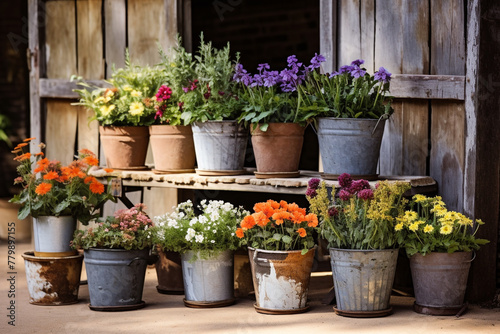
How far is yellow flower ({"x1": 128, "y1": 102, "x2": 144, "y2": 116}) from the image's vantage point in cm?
573

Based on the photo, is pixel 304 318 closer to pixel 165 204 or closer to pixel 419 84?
pixel 419 84

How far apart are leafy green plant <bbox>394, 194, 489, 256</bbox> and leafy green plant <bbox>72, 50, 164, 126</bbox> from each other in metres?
2.05

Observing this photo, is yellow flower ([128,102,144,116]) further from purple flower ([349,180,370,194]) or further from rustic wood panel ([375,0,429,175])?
purple flower ([349,180,370,194])

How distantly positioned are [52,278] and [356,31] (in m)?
2.59

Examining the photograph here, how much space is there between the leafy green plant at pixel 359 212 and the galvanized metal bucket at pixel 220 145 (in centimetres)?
81

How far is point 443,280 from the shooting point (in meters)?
4.72

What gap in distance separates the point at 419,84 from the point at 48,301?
2744 millimetres

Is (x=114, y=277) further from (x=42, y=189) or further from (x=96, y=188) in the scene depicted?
(x=42, y=189)

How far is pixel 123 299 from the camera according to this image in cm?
500

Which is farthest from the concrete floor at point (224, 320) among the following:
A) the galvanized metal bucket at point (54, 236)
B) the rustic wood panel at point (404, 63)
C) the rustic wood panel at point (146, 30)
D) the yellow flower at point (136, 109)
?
the rustic wood panel at point (146, 30)

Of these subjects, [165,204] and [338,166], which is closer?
[338,166]

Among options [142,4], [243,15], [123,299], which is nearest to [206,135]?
[123,299]

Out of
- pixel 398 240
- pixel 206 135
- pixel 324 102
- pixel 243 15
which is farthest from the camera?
pixel 243 15

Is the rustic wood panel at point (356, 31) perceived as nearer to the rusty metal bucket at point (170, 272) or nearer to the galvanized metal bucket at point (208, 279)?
the galvanized metal bucket at point (208, 279)
